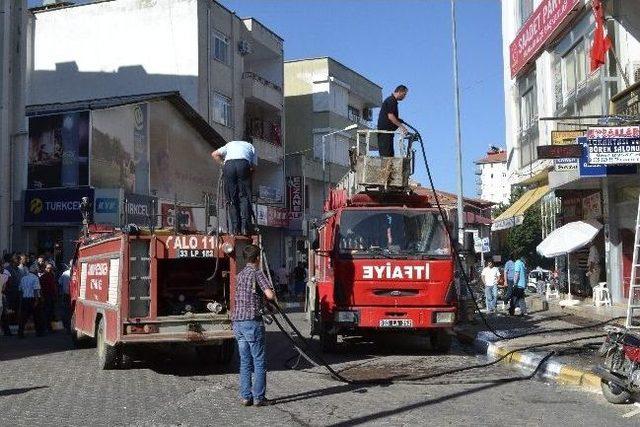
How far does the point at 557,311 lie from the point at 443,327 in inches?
389

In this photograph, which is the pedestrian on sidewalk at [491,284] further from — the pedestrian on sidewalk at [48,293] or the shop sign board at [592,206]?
the pedestrian on sidewalk at [48,293]

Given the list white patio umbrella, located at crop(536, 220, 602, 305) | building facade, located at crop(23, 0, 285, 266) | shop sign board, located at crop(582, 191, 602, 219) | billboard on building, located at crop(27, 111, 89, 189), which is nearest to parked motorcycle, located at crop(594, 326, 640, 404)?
white patio umbrella, located at crop(536, 220, 602, 305)

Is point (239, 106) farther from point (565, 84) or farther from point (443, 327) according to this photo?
point (443, 327)

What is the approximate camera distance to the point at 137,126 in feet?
92.7

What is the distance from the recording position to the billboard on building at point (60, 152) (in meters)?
25.5

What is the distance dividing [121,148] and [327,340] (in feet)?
52.9

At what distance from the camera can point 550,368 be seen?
1079 cm

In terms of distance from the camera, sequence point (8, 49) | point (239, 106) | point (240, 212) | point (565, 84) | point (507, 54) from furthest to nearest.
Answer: point (239, 106)
point (507, 54)
point (8, 49)
point (565, 84)
point (240, 212)

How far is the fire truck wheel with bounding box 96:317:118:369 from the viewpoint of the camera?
457 inches

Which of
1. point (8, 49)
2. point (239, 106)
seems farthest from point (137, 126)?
point (239, 106)

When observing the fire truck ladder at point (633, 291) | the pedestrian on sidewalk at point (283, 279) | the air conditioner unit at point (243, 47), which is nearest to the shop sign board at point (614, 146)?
the fire truck ladder at point (633, 291)

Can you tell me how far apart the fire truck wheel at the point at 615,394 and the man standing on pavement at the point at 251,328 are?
381cm

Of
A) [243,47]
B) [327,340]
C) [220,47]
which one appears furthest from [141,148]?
[327,340]

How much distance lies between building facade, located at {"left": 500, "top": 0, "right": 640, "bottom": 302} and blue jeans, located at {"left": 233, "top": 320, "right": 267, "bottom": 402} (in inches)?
359
